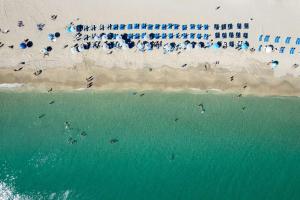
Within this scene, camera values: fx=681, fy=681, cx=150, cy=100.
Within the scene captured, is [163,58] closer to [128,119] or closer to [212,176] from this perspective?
[128,119]

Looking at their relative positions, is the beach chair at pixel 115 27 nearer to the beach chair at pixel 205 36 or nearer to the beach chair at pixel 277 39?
the beach chair at pixel 205 36

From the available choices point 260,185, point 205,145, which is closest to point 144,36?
point 205,145

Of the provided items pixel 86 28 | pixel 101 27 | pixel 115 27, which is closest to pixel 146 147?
pixel 115 27

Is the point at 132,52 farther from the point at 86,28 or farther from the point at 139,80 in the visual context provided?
the point at 86,28

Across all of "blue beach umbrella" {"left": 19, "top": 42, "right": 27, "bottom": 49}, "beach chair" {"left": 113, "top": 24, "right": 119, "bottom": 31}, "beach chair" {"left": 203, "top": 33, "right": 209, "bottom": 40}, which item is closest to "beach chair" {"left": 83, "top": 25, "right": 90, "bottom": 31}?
"beach chair" {"left": 113, "top": 24, "right": 119, "bottom": 31}

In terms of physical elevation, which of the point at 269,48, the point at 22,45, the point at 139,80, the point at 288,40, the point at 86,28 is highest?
the point at 86,28

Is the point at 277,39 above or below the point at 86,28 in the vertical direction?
below

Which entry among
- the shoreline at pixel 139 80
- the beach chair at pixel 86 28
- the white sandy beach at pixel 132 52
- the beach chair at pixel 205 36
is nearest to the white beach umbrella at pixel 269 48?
the white sandy beach at pixel 132 52
